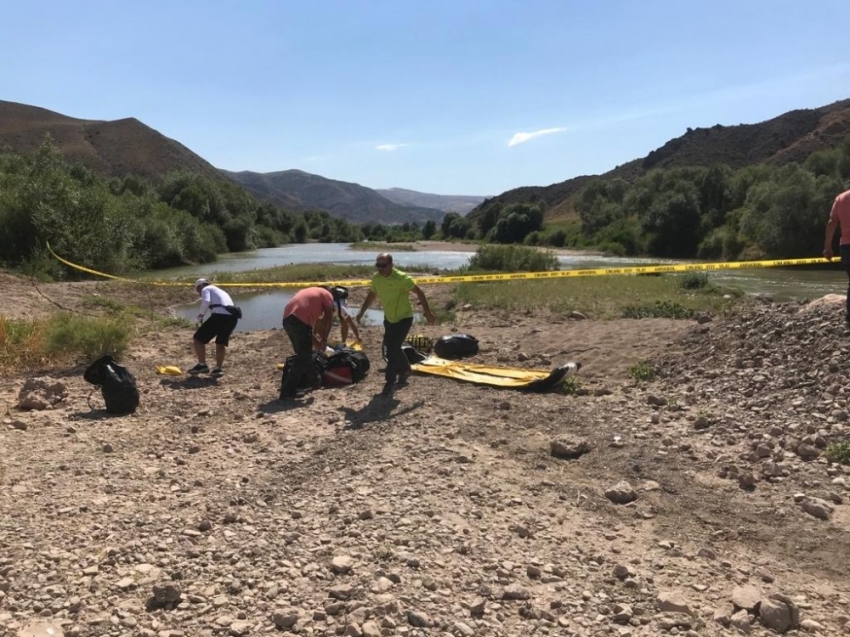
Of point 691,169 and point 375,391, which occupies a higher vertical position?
point 691,169

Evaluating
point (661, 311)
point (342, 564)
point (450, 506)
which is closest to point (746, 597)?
point (450, 506)

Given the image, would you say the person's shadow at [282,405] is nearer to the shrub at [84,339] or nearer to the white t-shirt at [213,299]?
the white t-shirt at [213,299]

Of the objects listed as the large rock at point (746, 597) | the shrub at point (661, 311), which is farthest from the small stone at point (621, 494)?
the shrub at point (661, 311)

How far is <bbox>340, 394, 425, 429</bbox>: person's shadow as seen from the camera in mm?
7920

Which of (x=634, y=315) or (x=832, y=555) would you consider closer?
(x=832, y=555)

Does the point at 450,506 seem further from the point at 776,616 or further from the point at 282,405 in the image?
the point at 282,405

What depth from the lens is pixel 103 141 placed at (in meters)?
143

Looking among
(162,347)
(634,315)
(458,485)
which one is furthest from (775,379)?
(162,347)

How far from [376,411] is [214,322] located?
3748 millimetres

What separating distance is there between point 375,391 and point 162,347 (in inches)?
265

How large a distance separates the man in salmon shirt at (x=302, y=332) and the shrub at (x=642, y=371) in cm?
434

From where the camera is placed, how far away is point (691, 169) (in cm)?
7538

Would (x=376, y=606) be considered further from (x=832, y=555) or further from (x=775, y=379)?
(x=775, y=379)

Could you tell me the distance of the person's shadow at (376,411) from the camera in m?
7.92
